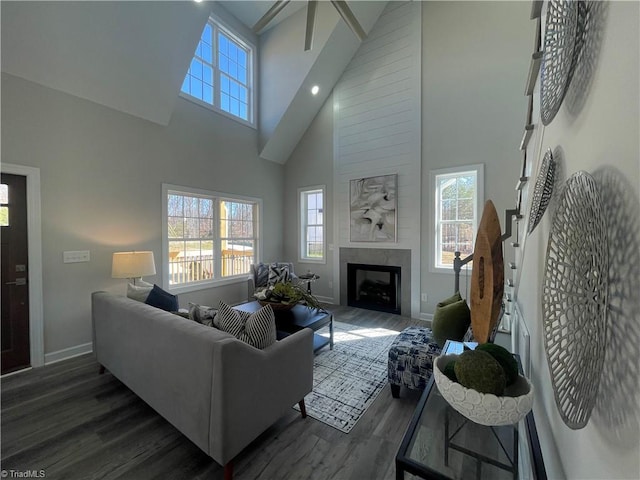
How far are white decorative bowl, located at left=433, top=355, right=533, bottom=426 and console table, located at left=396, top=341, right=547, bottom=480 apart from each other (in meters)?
0.20

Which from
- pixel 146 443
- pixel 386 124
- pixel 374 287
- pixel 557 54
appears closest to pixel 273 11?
pixel 557 54

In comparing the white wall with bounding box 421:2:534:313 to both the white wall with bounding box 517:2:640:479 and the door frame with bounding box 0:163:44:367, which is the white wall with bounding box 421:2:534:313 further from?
the door frame with bounding box 0:163:44:367

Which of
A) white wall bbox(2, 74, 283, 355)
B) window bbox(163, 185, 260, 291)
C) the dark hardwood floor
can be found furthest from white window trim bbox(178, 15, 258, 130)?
the dark hardwood floor

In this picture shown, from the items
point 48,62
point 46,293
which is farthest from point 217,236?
point 48,62

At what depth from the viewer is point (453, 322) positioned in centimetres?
205

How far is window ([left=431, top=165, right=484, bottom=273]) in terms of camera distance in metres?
3.95

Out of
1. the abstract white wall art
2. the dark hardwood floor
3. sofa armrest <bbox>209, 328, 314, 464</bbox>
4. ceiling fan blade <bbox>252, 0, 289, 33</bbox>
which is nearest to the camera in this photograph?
sofa armrest <bbox>209, 328, 314, 464</bbox>

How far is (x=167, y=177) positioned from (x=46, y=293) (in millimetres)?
1973

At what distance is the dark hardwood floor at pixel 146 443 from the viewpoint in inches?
62.1

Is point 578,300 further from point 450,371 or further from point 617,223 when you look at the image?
point 450,371

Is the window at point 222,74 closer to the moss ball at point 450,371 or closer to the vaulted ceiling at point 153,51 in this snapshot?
the vaulted ceiling at point 153,51

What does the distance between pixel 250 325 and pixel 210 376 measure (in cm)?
38

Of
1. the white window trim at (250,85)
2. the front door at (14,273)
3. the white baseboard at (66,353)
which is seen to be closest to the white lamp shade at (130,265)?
the front door at (14,273)

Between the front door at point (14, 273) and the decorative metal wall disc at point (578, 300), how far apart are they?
416cm
